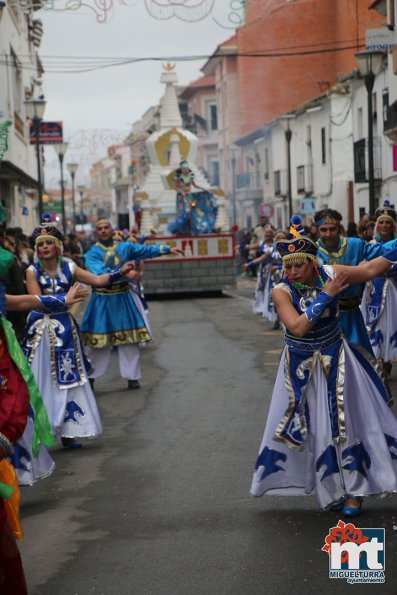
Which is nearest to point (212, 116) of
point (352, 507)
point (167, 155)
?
point (167, 155)

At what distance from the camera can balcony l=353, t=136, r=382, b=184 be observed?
35.9 meters

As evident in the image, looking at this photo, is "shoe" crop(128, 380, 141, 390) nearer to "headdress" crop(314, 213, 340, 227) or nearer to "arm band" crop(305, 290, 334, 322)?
"headdress" crop(314, 213, 340, 227)

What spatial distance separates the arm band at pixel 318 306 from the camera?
251 inches

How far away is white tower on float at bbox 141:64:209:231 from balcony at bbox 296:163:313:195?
858 cm

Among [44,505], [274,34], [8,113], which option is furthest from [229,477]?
[274,34]

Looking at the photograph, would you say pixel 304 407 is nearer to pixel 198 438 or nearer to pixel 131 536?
pixel 131 536

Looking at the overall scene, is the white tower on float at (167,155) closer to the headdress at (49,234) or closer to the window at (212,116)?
the headdress at (49,234)

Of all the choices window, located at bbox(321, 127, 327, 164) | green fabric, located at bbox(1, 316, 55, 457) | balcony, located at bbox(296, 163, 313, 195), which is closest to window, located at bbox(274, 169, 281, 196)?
balcony, located at bbox(296, 163, 313, 195)

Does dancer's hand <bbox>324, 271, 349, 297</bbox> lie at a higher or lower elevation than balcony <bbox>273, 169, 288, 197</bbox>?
lower

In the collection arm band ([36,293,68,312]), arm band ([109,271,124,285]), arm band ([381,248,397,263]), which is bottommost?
arm band ([36,293,68,312])

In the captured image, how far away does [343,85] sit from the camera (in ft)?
133

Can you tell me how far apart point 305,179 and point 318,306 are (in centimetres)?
4158

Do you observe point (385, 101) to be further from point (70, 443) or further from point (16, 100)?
point (70, 443)

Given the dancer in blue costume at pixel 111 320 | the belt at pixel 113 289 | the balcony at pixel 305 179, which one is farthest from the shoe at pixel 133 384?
the balcony at pixel 305 179
